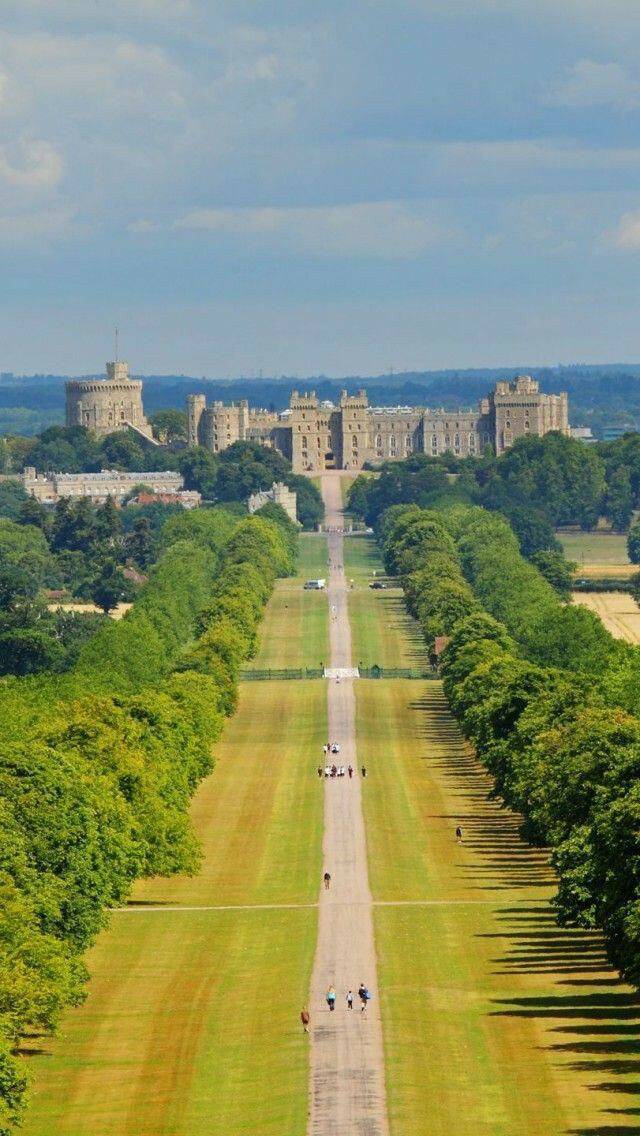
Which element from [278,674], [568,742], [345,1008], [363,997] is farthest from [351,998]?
[278,674]

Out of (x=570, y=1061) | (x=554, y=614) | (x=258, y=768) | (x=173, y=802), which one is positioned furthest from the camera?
(x=554, y=614)

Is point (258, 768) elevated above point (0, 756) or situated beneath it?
situated beneath

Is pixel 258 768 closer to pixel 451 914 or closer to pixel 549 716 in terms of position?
pixel 549 716

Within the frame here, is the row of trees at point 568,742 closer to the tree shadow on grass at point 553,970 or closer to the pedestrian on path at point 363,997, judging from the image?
the tree shadow on grass at point 553,970

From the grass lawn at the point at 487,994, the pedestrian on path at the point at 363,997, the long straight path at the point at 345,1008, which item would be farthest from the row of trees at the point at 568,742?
the pedestrian on path at the point at 363,997

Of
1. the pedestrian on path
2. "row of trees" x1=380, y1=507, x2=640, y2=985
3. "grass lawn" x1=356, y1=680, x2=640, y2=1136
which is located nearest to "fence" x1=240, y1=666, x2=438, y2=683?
"row of trees" x1=380, y1=507, x2=640, y2=985

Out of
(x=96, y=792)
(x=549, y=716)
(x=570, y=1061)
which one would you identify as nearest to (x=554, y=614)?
(x=549, y=716)
